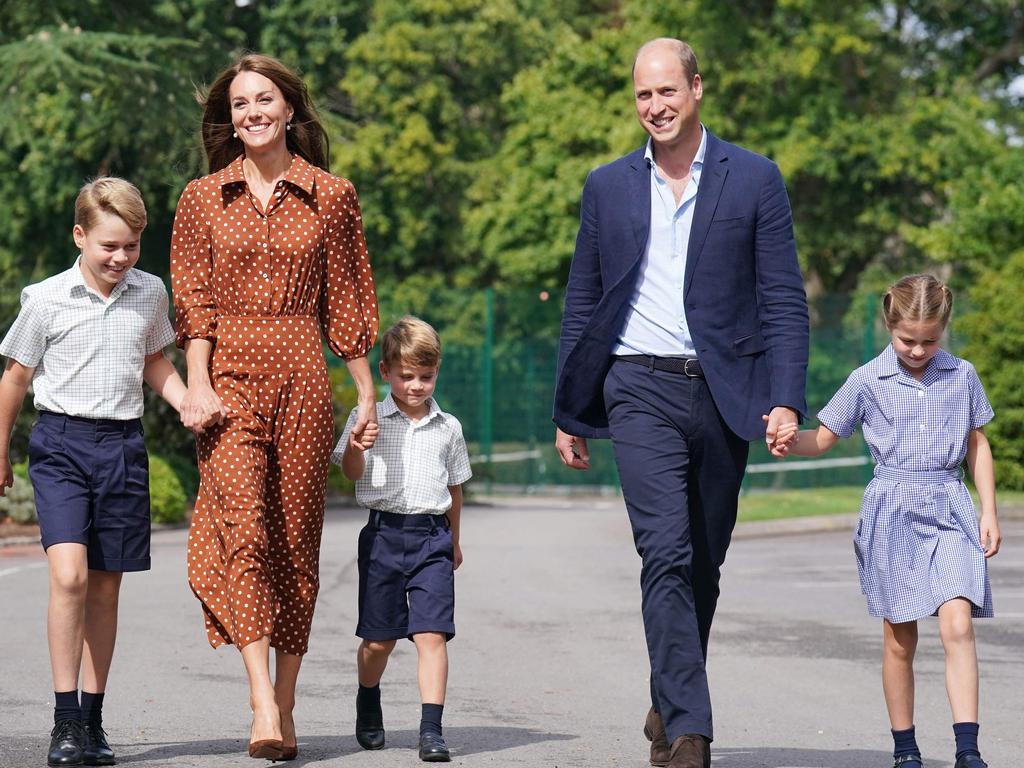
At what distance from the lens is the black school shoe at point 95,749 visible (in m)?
5.58

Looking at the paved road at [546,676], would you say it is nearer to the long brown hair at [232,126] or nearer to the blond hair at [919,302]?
the blond hair at [919,302]

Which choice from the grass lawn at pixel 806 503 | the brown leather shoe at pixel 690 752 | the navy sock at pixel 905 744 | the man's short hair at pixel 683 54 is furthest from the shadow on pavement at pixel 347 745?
the grass lawn at pixel 806 503

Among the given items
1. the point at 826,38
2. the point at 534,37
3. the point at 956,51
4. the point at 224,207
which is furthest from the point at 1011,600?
the point at 534,37

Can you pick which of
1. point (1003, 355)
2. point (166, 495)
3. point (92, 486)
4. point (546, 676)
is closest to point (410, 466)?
point (92, 486)

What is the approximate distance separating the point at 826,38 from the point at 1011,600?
21.6 meters

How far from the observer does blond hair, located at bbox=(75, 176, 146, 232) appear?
18.8 feet

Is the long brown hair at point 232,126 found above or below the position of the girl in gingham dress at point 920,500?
above

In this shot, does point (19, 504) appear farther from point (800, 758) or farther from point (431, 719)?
point (800, 758)

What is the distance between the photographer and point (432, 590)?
6.09 metres

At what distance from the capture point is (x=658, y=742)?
568 cm

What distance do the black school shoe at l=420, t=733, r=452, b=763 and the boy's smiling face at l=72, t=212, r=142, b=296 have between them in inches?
67.6

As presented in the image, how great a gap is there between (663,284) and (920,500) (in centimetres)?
102

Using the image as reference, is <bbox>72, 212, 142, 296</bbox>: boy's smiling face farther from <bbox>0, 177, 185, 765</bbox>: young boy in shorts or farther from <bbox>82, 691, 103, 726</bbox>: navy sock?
<bbox>82, 691, 103, 726</bbox>: navy sock

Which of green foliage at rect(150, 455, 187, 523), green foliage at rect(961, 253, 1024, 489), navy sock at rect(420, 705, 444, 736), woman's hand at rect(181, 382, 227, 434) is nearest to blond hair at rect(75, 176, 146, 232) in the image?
woman's hand at rect(181, 382, 227, 434)
